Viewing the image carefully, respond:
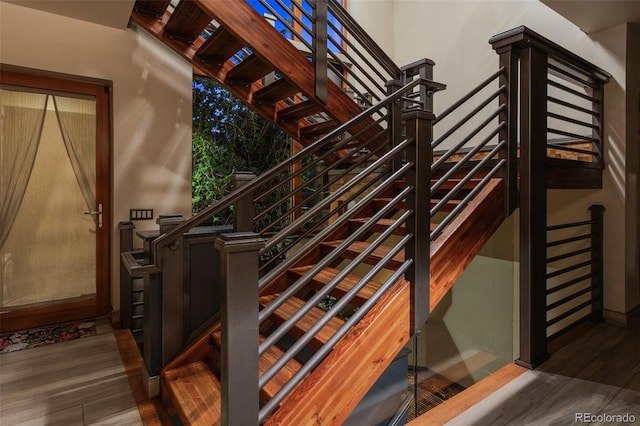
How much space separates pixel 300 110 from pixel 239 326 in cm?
233

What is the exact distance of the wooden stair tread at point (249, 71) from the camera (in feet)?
8.86

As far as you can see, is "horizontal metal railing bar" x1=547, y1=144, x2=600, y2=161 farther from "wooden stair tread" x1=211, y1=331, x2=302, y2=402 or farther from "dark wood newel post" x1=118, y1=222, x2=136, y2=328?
"dark wood newel post" x1=118, y1=222, x2=136, y2=328

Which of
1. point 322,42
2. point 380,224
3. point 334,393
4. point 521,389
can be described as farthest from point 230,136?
point 521,389

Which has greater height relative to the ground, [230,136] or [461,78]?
[461,78]

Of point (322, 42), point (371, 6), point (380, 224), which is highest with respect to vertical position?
point (371, 6)

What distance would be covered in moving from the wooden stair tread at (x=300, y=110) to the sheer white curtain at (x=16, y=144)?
208 cm

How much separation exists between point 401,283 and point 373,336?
0.30 meters

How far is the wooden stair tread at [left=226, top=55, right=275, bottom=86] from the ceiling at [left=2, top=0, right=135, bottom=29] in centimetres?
87

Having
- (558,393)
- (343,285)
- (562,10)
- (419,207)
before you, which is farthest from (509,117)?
(558,393)

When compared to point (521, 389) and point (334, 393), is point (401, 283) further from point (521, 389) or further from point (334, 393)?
point (521, 389)

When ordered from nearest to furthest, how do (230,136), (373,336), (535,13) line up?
1. (373,336)
2. (535,13)
3. (230,136)

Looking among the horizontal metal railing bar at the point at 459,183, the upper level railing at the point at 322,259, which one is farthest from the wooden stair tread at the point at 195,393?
the horizontal metal railing bar at the point at 459,183

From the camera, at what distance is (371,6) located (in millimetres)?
5020

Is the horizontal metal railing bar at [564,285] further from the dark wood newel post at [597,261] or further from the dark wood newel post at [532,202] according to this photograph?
the dark wood newel post at [532,202]
